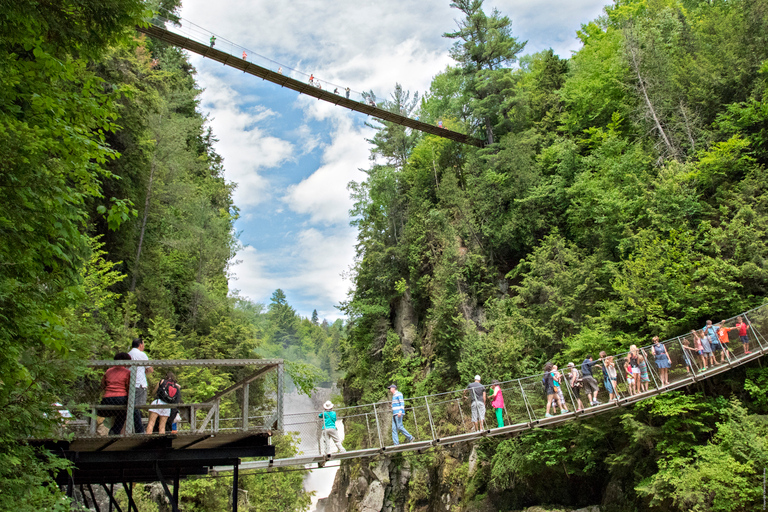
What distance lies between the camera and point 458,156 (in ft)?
118

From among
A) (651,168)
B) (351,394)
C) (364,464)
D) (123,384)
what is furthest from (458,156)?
(123,384)

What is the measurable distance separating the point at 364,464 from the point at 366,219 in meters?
17.8

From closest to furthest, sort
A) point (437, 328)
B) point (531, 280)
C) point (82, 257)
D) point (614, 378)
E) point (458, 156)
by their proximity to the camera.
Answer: point (82, 257) < point (614, 378) < point (531, 280) < point (437, 328) < point (458, 156)

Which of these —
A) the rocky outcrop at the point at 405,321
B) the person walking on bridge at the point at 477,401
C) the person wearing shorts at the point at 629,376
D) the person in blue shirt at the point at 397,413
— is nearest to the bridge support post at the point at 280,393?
the person in blue shirt at the point at 397,413

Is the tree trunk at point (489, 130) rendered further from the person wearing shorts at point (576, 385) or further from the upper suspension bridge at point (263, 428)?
the person wearing shorts at point (576, 385)

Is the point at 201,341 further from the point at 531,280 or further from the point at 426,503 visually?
the point at 531,280

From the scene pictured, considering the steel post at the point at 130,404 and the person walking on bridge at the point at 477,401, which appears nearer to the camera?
the steel post at the point at 130,404

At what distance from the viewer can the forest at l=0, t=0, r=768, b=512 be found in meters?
5.81

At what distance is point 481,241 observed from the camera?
1184 inches

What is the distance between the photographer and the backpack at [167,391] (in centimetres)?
836

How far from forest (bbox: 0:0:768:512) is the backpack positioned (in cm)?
137

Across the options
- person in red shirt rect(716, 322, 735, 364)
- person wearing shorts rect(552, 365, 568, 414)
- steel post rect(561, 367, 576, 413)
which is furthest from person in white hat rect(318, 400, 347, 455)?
person in red shirt rect(716, 322, 735, 364)

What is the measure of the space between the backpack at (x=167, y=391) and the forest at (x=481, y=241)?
1369mm

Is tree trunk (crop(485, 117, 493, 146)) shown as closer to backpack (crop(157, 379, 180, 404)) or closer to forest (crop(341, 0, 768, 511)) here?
forest (crop(341, 0, 768, 511))
